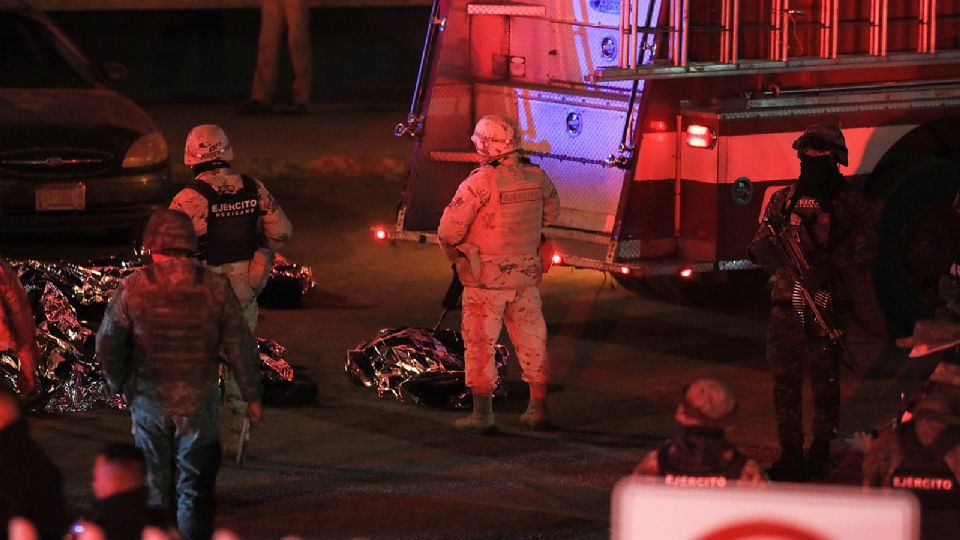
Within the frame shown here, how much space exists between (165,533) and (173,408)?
53.9 inches

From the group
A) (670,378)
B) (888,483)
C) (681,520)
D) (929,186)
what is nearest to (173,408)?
(888,483)

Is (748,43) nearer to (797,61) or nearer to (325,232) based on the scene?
(797,61)

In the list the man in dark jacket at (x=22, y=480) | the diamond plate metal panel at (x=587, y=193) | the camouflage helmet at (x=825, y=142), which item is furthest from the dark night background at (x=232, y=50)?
the man in dark jacket at (x=22, y=480)

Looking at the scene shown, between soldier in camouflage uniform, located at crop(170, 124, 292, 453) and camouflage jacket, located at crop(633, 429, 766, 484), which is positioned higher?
soldier in camouflage uniform, located at crop(170, 124, 292, 453)

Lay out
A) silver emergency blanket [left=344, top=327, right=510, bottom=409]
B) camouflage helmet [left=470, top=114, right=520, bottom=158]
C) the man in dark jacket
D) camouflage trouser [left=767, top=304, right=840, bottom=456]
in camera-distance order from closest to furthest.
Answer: the man in dark jacket → camouflage trouser [left=767, top=304, right=840, bottom=456] → camouflage helmet [left=470, top=114, right=520, bottom=158] → silver emergency blanket [left=344, top=327, right=510, bottom=409]

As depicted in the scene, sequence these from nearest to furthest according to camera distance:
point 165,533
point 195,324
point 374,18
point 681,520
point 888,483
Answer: point 681,520 → point 165,533 → point 888,483 → point 195,324 → point 374,18

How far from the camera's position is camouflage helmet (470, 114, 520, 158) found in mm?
8609

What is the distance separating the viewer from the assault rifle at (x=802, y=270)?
804 centimetres

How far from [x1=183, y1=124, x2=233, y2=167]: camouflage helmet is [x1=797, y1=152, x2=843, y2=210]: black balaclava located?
2.64m

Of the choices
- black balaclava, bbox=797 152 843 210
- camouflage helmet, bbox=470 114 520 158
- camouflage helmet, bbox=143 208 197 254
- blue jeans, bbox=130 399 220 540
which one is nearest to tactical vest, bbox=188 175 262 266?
camouflage helmet, bbox=470 114 520 158

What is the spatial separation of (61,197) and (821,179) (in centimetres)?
658

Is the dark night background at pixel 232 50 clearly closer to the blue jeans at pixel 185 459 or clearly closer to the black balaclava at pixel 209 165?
the black balaclava at pixel 209 165

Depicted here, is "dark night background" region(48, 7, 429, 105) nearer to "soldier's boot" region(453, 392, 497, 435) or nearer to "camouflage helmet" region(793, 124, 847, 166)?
"soldier's boot" region(453, 392, 497, 435)

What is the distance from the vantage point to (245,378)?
6508mm
